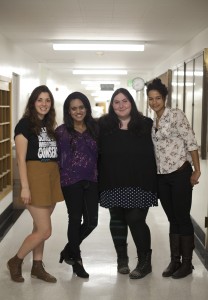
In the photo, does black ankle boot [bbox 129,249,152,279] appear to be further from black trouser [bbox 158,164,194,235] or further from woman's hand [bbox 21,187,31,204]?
woman's hand [bbox 21,187,31,204]

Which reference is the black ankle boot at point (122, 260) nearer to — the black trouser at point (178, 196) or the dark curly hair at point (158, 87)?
the black trouser at point (178, 196)

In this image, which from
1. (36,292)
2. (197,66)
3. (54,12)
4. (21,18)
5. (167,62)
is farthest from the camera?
(167,62)

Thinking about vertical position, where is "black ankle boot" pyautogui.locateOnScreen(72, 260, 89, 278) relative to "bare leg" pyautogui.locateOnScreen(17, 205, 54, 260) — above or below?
below

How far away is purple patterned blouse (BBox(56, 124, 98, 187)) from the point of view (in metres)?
2.94

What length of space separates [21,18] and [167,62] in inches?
155

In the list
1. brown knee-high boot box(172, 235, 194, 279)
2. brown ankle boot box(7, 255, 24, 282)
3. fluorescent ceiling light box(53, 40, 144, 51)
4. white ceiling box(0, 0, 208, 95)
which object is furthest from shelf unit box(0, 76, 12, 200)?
brown knee-high boot box(172, 235, 194, 279)

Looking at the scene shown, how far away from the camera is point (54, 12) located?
4008mm

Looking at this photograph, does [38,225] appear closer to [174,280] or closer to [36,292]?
[36,292]

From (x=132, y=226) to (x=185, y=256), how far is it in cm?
51

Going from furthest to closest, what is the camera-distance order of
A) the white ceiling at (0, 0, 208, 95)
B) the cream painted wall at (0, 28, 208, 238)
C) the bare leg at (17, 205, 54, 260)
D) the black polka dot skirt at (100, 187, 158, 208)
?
the cream painted wall at (0, 28, 208, 238)
the white ceiling at (0, 0, 208, 95)
the black polka dot skirt at (100, 187, 158, 208)
the bare leg at (17, 205, 54, 260)

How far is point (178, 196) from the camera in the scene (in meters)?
3.02

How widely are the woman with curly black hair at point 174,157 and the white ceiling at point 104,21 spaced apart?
3.70 ft

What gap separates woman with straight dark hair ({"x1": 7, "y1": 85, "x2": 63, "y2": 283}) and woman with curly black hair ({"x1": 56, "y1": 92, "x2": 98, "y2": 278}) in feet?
0.24

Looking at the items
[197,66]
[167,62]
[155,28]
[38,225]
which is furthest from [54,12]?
[167,62]
